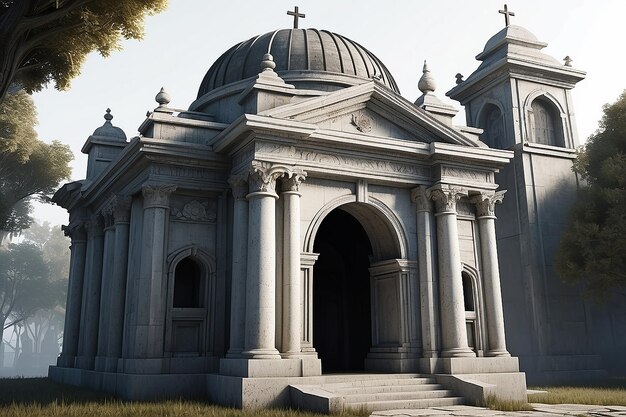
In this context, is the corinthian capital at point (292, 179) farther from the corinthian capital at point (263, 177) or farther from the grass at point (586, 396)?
the grass at point (586, 396)

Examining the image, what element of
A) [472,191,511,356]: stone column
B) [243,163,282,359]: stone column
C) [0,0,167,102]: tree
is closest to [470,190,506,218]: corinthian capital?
[472,191,511,356]: stone column

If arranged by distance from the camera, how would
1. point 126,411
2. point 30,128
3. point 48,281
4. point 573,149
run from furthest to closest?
point 48,281
point 30,128
point 573,149
point 126,411

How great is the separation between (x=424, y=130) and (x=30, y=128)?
2097cm

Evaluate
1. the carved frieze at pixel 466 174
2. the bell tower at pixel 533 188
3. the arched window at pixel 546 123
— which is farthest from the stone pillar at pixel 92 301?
the arched window at pixel 546 123

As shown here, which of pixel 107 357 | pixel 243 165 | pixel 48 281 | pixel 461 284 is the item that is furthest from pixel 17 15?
pixel 48 281

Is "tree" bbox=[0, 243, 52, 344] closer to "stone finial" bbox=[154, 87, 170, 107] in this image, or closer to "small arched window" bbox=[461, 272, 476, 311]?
"stone finial" bbox=[154, 87, 170, 107]

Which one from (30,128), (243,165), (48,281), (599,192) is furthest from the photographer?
(48,281)

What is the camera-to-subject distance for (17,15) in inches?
520

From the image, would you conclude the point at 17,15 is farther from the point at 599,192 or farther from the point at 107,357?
the point at 599,192

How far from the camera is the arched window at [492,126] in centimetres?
2688

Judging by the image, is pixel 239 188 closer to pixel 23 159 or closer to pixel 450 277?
pixel 450 277

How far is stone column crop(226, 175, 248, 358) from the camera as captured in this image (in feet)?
51.7

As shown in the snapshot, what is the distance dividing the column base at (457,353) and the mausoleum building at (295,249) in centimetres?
4

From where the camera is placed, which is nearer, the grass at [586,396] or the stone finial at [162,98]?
the grass at [586,396]
